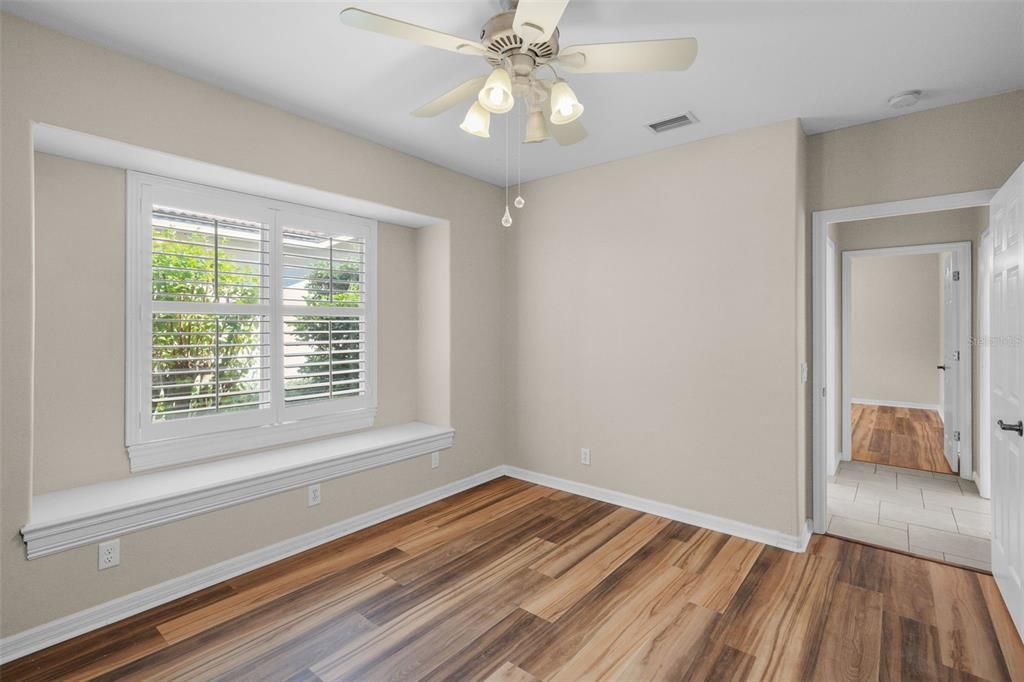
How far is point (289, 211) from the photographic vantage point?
10.7 feet

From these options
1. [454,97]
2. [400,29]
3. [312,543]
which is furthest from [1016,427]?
[312,543]

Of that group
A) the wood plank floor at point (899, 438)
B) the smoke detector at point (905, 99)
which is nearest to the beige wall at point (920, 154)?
the smoke detector at point (905, 99)

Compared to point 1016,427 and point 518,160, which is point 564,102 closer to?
point 518,160

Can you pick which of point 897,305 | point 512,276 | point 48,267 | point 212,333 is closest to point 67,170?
point 48,267

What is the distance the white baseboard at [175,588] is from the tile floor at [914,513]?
3.20 metres

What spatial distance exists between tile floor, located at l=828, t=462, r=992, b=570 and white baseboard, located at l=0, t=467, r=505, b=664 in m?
3.20

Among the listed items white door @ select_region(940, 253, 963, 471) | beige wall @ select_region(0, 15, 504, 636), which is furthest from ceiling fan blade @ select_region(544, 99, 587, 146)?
Result: white door @ select_region(940, 253, 963, 471)

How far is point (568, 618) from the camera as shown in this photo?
226 centimetres

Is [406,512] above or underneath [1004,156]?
underneath

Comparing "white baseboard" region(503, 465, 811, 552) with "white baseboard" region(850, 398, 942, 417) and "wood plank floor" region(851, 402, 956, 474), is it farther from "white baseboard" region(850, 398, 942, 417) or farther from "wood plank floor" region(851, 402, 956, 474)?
"white baseboard" region(850, 398, 942, 417)

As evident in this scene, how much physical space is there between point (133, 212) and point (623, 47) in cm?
266

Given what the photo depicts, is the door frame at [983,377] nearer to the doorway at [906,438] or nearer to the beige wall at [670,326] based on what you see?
the doorway at [906,438]

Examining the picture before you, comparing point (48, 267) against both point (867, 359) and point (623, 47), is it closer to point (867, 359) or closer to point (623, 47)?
point (623, 47)

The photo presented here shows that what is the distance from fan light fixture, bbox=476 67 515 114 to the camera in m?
1.72
